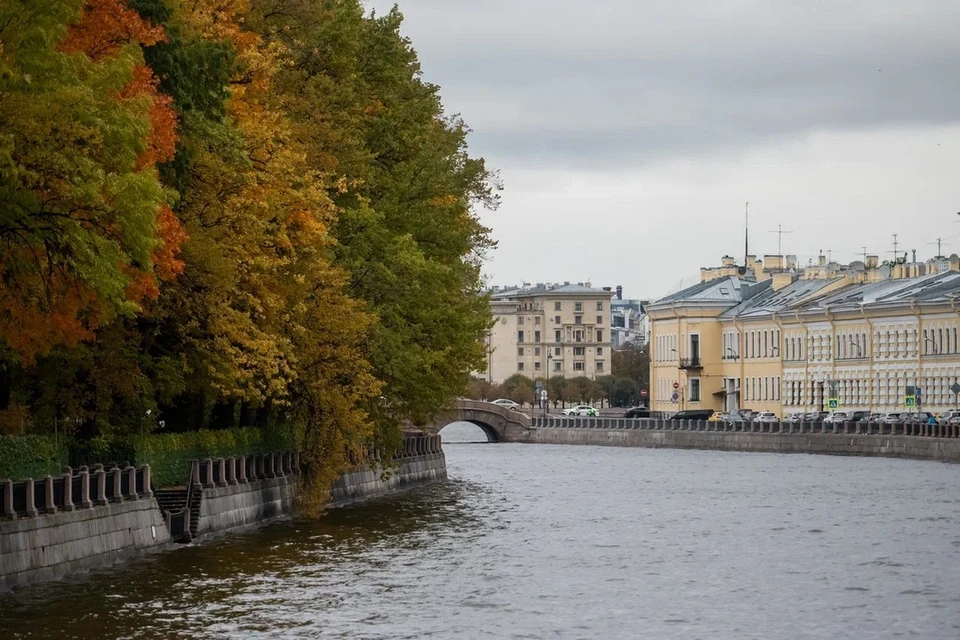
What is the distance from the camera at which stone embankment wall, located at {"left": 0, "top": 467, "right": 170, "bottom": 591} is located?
33.9m

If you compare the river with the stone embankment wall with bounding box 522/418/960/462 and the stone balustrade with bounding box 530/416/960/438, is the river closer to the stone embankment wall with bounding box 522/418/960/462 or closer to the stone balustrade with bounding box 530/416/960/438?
the stone embankment wall with bounding box 522/418/960/462

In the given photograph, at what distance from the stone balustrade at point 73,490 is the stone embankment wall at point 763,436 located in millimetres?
58424

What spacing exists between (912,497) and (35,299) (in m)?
38.0

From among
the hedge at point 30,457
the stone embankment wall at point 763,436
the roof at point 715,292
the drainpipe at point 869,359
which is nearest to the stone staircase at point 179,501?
the hedge at point 30,457

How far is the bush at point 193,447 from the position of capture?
1767 inches

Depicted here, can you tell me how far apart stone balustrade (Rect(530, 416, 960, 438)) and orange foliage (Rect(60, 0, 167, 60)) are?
6318 cm

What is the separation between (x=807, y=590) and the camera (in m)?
38.3

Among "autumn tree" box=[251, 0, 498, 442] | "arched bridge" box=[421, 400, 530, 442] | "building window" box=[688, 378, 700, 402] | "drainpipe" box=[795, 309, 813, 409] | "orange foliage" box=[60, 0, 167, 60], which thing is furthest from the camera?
"building window" box=[688, 378, 700, 402]

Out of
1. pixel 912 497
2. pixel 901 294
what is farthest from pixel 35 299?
pixel 901 294

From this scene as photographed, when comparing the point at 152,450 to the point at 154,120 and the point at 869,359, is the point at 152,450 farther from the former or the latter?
the point at 869,359

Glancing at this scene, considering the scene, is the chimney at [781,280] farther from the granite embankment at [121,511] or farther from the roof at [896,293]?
the granite embankment at [121,511]

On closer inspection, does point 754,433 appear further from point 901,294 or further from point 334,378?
point 334,378

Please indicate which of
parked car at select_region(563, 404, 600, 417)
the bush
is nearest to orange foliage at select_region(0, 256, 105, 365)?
the bush

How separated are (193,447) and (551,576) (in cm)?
1099
